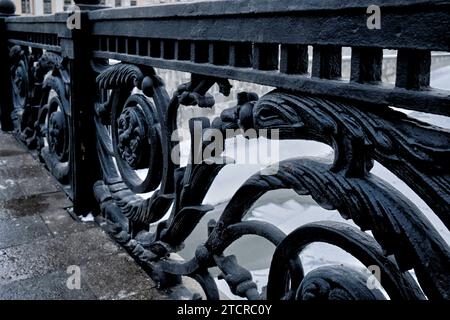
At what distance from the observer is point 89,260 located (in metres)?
1.88

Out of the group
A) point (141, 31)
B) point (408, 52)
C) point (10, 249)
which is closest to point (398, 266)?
point (408, 52)

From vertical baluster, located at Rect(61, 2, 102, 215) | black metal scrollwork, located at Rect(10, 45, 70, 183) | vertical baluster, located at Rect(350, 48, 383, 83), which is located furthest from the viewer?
black metal scrollwork, located at Rect(10, 45, 70, 183)

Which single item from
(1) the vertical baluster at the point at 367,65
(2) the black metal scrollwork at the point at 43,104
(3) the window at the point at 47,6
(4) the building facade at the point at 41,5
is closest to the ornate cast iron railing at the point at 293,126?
(1) the vertical baluster at the point at 367,65

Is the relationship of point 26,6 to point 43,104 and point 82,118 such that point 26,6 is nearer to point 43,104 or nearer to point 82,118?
point 43,104

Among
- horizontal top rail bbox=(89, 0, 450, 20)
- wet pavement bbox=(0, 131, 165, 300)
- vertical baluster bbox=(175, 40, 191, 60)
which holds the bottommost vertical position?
wet pavement bbox=(0, 131, 165, 300)

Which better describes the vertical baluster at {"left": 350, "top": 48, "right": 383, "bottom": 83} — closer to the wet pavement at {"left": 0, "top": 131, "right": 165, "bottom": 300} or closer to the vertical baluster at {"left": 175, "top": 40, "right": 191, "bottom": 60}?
the vertical baluster at {"left": 175, "top": 40, "right": 191, "bottom": 60}

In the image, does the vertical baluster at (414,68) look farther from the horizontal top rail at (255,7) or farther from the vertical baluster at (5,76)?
the vertical baluster at (5,76)

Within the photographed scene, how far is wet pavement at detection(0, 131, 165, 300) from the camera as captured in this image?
166 centimetres

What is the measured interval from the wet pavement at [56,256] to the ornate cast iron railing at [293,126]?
0.08 metres

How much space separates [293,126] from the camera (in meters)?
1.02

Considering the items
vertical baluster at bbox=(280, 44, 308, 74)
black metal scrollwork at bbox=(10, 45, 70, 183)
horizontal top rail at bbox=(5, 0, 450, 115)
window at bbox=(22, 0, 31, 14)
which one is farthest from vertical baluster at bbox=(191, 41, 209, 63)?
window at bbox=(22, 0, 31, 14)

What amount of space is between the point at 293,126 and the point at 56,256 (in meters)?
1.26

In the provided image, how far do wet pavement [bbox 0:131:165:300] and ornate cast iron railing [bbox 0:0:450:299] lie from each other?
8 cm

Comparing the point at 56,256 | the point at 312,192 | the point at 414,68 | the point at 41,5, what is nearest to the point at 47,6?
the point at 41,5
